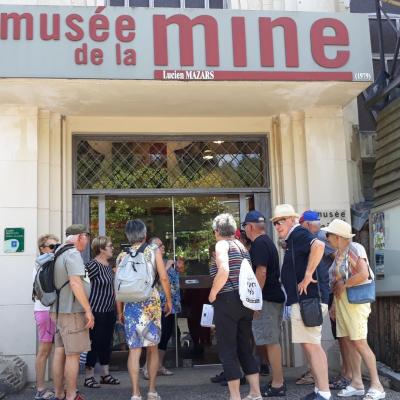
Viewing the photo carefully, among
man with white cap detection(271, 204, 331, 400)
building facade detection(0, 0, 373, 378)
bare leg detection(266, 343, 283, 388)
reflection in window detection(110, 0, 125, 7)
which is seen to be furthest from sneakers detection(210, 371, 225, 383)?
reflection in window detection(110, 0, 125, 7)

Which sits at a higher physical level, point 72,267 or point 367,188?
point 367,188

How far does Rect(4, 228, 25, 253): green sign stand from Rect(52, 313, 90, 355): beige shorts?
5.90 ft

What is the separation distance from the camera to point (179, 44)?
5664 millimetres

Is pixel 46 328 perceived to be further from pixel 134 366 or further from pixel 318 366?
pixel 318 366

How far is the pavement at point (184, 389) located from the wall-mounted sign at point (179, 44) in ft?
10.6

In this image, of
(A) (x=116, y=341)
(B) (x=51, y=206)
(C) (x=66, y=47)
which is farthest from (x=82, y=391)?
(C) (x=66, y=47)

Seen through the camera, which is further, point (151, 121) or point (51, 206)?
point (151, 121)

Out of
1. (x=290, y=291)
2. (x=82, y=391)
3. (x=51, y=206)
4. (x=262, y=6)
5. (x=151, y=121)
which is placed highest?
(x=262, y=6)

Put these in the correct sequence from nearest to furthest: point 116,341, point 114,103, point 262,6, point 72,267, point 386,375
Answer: point 72,267 < point 386,375 < point 114,103 < point 116,341 < point 262,6

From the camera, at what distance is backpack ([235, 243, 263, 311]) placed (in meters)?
4.45

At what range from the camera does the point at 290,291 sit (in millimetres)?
4738

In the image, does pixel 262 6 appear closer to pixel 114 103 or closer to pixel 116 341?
pixel 114 103

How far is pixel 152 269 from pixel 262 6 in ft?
14.1

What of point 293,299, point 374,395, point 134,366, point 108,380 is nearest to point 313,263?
point 293,299
